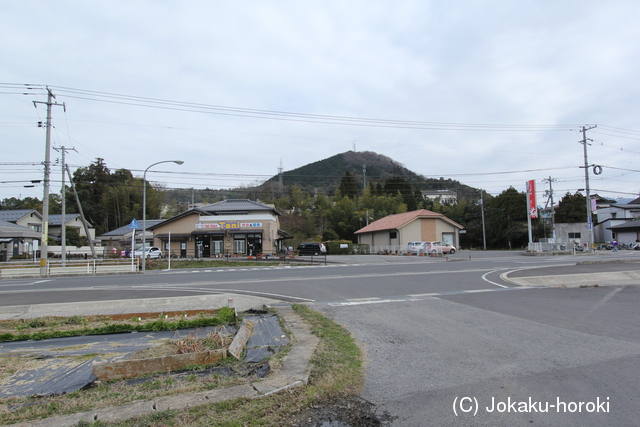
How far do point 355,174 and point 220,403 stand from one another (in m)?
120

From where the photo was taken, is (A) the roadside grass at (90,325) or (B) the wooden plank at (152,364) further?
(A) the roadside grass at (90,325)

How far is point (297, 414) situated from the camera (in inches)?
156

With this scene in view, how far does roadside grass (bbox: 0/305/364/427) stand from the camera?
3.77m

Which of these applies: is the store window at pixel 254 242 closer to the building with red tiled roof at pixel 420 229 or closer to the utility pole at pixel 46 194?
the building with red tiled roof at pixel 420 229

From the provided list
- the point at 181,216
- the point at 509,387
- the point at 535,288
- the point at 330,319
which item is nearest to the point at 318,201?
the point at 181,216

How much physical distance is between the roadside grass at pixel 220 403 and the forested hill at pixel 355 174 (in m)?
84.2

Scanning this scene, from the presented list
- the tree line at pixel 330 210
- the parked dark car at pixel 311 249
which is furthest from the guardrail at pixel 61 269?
the tree line at pixel 330 210

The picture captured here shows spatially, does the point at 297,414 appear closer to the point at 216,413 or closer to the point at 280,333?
the point at 216,413

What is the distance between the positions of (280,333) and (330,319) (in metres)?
1.76

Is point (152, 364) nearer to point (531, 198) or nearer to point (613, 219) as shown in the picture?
point (531, 198)

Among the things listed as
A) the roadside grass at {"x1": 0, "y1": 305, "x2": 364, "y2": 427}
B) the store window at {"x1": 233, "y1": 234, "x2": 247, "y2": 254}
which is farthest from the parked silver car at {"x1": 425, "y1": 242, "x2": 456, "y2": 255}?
the roadside grass at {"x1": 0, "y1": 305, "x2": 364, "y2": 427}

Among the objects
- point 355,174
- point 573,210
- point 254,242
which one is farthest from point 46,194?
point 355,174

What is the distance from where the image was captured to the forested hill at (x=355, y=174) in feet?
349

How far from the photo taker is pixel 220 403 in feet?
13.5
